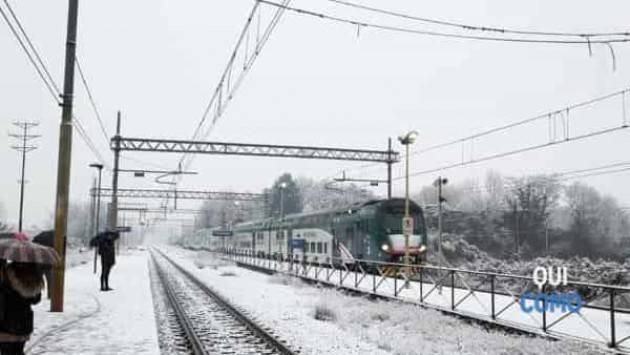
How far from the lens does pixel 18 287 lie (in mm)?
5746

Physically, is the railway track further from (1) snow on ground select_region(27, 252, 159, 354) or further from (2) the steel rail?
(1) snow on ground select_region(27, 252, 159, 354)

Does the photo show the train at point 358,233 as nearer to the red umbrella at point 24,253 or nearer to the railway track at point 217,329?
the railway track at point 217,329

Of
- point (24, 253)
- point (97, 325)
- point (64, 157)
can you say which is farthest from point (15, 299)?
point (64, 157)

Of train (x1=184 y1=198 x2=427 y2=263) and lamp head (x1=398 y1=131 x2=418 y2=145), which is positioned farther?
train (x1=184 y1=198 x2=427 y2=263)

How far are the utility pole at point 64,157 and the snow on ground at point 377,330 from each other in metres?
4.54

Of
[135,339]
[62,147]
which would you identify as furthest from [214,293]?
[135,339]

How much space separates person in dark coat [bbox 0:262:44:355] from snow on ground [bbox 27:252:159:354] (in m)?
3.61

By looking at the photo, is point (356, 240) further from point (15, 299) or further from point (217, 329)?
point (15, 299)

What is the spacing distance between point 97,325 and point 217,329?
7.77 feet

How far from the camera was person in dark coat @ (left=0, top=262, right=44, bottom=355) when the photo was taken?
5777 millimetres

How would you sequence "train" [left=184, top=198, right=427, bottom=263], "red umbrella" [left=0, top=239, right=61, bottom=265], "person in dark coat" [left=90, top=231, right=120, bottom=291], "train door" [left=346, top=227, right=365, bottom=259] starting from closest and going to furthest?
"red umbrella" [left=0, top=239, right=61, bottom=265], "person in dark coat" [left=90, top=231, right=120, bottom=291], "train" [left=184, top=198, right=427, bottom=263], "train door" [left=346, top=227, right=365, bottom=259]

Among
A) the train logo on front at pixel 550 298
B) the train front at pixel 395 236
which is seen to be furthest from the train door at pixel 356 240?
the train logo on front at pixel 550 298

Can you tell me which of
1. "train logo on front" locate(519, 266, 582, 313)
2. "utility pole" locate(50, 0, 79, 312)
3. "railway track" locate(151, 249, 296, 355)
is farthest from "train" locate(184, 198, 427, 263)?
"utility pole" locate(50, 0, 79, 312)

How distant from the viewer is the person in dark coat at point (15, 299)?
→ 5.78 meters
